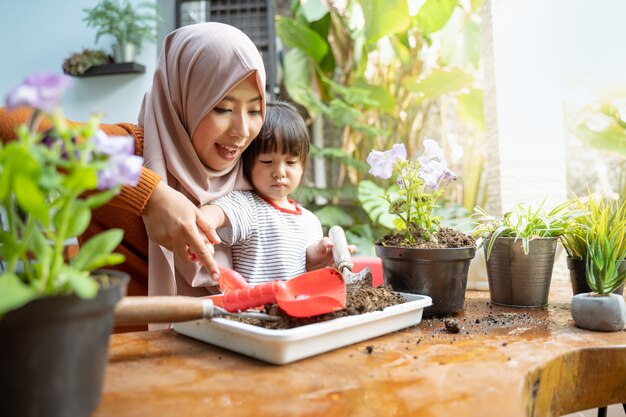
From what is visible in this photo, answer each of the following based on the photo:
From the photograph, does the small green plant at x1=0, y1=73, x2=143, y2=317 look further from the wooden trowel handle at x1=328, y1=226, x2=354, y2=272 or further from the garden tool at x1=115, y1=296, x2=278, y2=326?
the wooden trowel handle at x1=328, y1=226, x2=354, y2=272

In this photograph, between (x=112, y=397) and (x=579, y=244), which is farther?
(x=579, y=244)

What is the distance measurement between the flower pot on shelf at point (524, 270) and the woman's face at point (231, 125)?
73 centimetres

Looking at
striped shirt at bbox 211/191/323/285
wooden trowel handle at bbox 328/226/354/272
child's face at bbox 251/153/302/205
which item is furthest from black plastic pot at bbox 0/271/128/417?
child's face at bbox 251/153/302/205

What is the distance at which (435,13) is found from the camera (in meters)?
3.47

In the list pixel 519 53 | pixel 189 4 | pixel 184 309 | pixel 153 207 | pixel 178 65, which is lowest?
pixel 184 309

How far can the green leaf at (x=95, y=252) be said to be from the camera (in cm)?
49

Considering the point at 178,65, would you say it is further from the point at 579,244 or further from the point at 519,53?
the point at 519,53

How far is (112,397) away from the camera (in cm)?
56

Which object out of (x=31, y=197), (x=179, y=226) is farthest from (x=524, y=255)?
(x=31, y=197)

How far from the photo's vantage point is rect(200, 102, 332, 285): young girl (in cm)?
132

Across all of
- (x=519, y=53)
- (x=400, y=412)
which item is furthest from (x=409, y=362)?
(x=519, y=53)

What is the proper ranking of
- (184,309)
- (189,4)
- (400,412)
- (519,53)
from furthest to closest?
1. (189,4)
2. (519,53)
3. (184,309)
4. (400,412)

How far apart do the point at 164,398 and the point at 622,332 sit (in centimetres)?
84

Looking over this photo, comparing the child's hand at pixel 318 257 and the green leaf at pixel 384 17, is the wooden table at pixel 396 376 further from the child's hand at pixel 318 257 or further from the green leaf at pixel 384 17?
the green leaf at pixel 384 17
